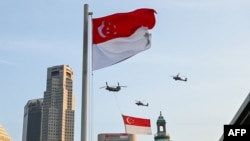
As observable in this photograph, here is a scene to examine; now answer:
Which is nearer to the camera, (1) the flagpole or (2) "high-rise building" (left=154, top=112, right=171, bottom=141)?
(1) the flagpole

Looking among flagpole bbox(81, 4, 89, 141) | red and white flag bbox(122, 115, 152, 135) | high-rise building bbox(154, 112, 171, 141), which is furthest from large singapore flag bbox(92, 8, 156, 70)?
high-rise building bbox(154, 112, 171, 141)

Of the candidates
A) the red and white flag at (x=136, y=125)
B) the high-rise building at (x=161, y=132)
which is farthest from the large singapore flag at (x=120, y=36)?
the high-rise building at (x=161, y=132)

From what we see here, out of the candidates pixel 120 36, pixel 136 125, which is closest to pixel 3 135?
pixel 136 125

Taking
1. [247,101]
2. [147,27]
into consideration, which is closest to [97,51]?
[147,27]

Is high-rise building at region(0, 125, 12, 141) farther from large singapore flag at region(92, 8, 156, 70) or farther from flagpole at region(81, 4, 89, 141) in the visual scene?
flagpole at region(81, 4, 89, 141)

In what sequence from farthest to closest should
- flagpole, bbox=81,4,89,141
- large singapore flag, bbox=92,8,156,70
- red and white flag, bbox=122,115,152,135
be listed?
red and white flag, bbox=122,115,152,135
large singapore flag, bbox=92,8,156,70
flagpole, bbox=81,4,89,141
